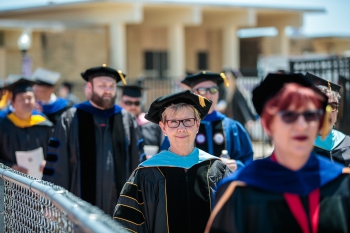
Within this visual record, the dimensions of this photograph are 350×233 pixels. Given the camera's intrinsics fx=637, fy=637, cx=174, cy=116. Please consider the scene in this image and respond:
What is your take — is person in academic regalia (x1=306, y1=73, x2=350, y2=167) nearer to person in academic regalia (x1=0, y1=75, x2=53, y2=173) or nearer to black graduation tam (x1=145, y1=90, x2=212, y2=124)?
black graduation tam (x1=145, y1=90, x2=212, y2=124)

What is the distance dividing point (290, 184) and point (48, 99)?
786 centimetres

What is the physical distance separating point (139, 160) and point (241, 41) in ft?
82.5

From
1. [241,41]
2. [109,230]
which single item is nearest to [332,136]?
[109,230]

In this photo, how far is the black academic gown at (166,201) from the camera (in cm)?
433

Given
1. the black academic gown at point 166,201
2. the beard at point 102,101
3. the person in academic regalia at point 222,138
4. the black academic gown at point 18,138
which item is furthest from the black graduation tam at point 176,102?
the black academic gown at point 18,138

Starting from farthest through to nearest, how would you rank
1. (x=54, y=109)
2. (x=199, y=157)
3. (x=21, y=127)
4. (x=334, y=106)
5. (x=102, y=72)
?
1. (x=54, y=109)
2. (x=21, y=127)
3. (x=102, y=72)
4. (x=334, y=106)
5. (x=199, y=157)

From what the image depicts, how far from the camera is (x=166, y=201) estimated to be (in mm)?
4352

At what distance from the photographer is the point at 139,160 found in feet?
22.5

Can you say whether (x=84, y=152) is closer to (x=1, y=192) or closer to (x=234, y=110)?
(x=1, y=192)

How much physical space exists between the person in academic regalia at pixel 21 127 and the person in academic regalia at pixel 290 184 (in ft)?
16.5

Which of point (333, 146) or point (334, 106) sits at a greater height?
point (334, 106)

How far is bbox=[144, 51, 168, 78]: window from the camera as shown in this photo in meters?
27.9

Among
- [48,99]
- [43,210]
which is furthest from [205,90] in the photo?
[48,99]

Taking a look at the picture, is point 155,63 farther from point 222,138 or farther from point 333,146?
point 333,146
